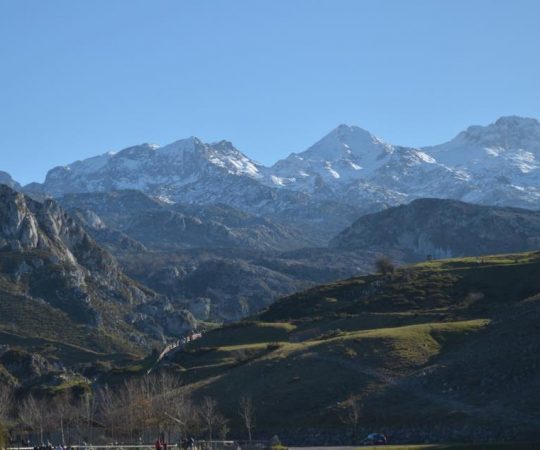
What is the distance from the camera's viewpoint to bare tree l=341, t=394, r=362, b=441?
122125 millimetres

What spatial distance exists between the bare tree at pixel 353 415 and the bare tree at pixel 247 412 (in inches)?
526

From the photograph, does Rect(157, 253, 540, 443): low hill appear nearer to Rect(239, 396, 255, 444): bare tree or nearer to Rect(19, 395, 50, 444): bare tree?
Rect(239, 396, 255, 444): bare tree

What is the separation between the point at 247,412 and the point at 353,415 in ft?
50.0

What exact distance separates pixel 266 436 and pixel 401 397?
64.5 feet

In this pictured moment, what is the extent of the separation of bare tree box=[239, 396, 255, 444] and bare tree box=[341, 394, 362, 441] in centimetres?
1335

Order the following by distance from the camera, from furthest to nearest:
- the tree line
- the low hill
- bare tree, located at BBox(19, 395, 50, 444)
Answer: bare tree, located at BBox(19, 395, 50, 444), the tree line, the low hill

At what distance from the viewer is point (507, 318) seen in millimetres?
157250

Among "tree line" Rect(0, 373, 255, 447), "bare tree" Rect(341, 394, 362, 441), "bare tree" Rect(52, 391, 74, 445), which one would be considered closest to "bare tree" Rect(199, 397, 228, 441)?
"tree line" Rect(0, 373, 255, 447)

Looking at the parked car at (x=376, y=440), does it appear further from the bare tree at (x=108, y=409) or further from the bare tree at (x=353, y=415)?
the bare tree at (x=108, y=409)

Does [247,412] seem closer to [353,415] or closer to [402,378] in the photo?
[353,415]

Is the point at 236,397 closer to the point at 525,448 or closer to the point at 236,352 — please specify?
the point at 236,352

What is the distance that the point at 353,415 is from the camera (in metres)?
126

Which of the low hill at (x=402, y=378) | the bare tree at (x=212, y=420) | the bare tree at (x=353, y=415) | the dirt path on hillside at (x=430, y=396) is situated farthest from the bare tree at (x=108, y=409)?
the dirt path on hillside at (x=430, y=396)

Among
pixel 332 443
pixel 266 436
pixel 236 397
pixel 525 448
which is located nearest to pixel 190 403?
pixel 236 397
